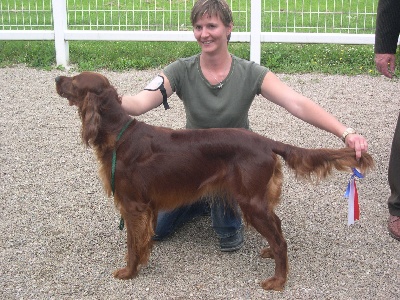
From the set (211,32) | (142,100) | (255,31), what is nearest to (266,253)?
(142,100)

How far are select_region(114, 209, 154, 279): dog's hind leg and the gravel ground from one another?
0.07 m

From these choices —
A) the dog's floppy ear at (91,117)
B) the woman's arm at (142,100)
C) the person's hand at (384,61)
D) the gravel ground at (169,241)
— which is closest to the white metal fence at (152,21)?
the gravel ground at (169,241)

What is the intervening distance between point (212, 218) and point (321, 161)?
932 millimetres

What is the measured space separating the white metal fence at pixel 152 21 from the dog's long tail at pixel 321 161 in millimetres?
5228

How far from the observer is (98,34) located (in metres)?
8.59

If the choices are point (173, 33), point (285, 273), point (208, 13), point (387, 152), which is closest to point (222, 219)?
point (285, 273)

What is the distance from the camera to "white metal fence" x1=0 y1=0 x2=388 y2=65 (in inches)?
337

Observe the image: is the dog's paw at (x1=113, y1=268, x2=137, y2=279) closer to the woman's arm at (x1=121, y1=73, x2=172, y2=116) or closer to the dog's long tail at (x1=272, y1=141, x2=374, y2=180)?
the woman's arm at (x1=121, y1=73, x2=172, y2=116)

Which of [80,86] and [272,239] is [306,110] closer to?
[272,239]

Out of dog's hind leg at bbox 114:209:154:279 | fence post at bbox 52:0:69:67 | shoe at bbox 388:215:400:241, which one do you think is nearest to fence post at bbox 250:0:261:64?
fence post at bbox 52:0:69:67

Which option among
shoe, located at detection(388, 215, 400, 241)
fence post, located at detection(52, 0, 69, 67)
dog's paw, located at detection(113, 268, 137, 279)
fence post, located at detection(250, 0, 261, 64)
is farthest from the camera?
fence post, located at detection(52, 0, 69, 67)

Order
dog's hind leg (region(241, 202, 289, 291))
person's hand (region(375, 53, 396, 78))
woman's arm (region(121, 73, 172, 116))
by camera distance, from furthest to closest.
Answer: person's hand (region(375, 53, 396, 78)), woman's arm (region(121, 73, 172, 116)), dog's hind leg (region(241, 202, 289, 291))

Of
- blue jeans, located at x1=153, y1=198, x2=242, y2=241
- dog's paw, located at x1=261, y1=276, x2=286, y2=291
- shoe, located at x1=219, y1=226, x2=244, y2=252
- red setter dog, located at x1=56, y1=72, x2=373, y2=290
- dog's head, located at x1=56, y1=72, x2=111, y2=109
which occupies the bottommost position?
dog's paw, located at x1=261, y1=276, x2=286, y2=291

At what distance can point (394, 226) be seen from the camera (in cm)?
415
